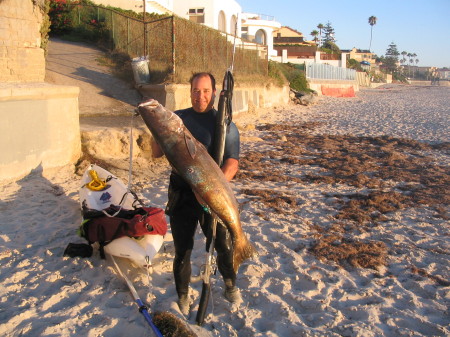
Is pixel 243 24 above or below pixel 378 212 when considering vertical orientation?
above

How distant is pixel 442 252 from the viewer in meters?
5.29

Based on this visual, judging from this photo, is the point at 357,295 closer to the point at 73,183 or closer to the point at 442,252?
the point at 442,252

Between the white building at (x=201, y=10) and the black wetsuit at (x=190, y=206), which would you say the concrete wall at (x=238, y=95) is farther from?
the white building at (x=201, y=10)

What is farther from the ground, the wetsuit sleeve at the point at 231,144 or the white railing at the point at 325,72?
the white railing at the point at 325,72

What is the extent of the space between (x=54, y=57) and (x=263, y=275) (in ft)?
47.1

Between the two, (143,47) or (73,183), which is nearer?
(73,183)

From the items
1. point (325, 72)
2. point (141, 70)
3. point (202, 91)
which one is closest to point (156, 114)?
point (202, 91)

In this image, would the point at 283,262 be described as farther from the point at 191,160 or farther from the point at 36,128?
the point at 36,128

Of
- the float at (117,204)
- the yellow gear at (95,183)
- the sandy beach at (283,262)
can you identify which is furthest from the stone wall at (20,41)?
the yellow gear at (95,183)

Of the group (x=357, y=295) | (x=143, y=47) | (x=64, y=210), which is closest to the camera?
(x=357, y=295)

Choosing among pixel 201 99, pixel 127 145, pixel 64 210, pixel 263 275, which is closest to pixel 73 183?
pixel 64 210

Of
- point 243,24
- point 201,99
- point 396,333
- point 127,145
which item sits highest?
point 243,24

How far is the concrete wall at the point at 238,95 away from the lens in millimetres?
12703

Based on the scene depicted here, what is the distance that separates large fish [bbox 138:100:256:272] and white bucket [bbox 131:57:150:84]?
1136 cm
